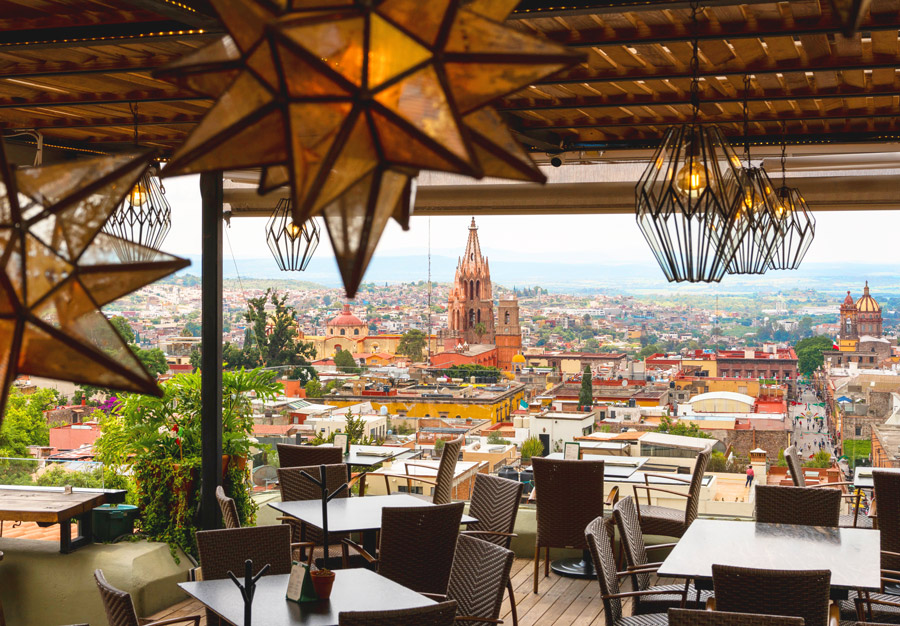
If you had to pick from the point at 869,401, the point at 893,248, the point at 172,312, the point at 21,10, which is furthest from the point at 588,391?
the point at 21,10

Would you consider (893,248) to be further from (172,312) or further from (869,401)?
(172,312)

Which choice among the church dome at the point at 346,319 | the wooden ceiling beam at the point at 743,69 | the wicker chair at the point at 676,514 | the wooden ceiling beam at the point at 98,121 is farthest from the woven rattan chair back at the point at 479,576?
the church dome at the point at 346,319

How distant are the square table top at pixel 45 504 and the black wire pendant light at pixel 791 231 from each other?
5308mm

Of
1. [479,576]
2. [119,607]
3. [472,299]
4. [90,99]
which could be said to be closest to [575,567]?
[472,299]

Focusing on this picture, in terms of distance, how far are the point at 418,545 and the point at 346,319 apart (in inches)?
204

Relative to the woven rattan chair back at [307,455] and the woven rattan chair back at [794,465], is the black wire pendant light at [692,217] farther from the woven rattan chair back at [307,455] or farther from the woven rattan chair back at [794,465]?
the woven rattan chair back at [307,455]

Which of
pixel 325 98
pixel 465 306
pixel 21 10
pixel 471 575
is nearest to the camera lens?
pixel 325 98

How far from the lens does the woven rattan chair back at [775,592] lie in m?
3.84

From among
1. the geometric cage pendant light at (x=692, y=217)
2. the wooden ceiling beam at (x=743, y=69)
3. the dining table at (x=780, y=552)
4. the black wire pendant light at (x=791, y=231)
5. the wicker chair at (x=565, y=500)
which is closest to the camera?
the geometric cage pendant light at (x=692, y=217)

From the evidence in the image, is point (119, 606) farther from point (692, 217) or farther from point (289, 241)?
point (289, 241)

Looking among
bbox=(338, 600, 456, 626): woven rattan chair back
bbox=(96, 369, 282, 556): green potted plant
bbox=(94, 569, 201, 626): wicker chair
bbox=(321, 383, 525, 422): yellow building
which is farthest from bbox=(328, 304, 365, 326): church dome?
bbox=(338, 600, 456, 626): woven rattan chair back

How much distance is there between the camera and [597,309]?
8938mm

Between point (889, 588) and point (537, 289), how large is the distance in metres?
4.78

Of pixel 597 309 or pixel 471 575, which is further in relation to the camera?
pixel 597 309
